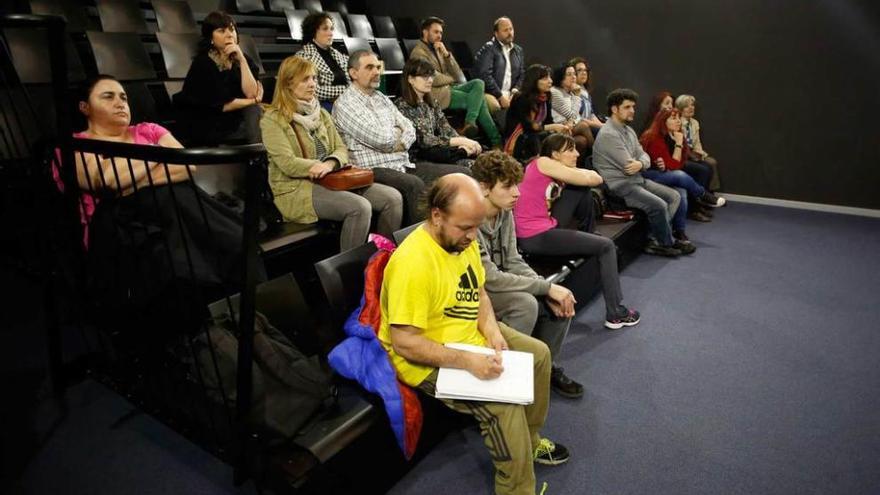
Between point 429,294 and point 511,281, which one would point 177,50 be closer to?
point 511,281

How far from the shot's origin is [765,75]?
15.8 feet

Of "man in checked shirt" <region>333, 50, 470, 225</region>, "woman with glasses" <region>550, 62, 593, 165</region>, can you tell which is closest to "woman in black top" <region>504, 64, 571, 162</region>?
"woman with glasses" <region>550, 62, 593, 165</region>

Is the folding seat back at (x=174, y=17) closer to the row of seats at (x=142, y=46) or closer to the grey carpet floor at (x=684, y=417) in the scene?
the row of seats at (x=142, y=46)

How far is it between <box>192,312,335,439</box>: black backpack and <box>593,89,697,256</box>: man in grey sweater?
277 cm

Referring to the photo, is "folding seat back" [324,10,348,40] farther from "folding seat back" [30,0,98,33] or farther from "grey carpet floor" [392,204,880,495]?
"grey carpet floor" [392,204,880,495]

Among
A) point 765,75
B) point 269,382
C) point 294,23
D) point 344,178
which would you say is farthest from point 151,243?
point 765,75

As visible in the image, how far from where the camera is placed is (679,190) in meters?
4.07

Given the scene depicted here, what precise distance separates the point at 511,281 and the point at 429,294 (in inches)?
26.5

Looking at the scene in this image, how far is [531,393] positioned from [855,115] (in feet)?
15.8

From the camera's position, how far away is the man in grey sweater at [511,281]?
6.61 ft

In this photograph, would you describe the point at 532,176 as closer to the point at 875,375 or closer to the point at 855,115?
the point at 875,375

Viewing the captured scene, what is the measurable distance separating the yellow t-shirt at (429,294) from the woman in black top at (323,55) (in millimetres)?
2266

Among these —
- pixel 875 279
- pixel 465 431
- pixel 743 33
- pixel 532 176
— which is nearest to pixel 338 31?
pixel 532 176

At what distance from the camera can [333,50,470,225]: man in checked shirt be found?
2975mm
